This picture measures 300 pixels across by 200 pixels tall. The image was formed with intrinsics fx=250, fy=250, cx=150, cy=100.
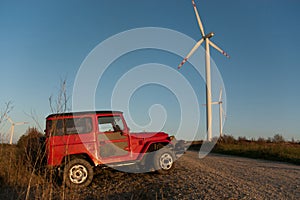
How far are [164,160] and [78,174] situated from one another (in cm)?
258

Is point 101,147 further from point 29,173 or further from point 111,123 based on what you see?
point 29,173

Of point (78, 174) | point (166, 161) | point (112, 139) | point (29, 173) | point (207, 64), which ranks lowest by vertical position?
point (78, 174)

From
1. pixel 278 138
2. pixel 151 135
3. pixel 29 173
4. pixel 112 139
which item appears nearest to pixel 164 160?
pixel 151 135

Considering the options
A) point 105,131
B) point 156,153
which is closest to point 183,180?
point 156,153

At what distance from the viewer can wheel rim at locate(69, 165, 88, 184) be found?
7020 millimetres

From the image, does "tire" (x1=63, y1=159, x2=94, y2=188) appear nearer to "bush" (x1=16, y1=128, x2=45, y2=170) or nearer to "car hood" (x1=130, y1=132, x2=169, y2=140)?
"bush" (x1=16, y1=128, x2=45, y2=170)

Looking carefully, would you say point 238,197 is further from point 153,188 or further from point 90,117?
point 90,117

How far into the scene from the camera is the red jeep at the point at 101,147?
7074mm

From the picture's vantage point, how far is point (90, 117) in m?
7.55

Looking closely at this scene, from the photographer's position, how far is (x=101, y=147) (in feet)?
24.3

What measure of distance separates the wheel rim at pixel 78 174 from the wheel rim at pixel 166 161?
89.1 inches

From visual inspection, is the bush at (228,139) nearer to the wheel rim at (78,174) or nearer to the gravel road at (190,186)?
the gravel road at (190,186)

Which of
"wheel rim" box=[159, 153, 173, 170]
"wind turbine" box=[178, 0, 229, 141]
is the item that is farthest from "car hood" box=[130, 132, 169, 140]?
"wind turbine" box=[178, 0, 229, 141]

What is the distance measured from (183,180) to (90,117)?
3270mm
